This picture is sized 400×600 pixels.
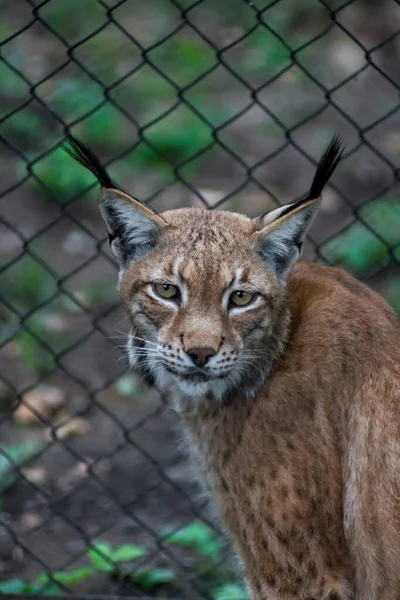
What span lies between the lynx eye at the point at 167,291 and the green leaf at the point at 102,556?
155 centimetres

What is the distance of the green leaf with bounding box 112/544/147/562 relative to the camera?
469 centimetres

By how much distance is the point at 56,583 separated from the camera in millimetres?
4512

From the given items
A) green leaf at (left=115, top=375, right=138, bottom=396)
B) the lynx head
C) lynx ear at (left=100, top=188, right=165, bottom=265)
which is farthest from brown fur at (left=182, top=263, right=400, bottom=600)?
green leaf at (left=115, top=375, right=138, bottom=396)

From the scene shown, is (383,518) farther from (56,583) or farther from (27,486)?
(27,486)

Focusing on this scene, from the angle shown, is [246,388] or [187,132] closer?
[246,388]

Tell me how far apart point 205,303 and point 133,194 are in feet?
11.5

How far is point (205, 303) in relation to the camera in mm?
3469

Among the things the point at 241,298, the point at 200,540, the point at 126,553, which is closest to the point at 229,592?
the point at 200,540

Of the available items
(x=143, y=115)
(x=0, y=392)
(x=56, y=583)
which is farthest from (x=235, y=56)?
(x=56, y=583)

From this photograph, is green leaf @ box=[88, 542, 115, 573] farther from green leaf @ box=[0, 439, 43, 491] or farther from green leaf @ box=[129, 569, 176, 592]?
green leaf @ box=[0, 439, 43, 491]

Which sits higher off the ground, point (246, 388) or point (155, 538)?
point (246, 388)

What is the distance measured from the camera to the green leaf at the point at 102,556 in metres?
4.59

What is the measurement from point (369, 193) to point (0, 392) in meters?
2.86

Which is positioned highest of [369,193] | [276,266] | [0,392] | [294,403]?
[276,266]
